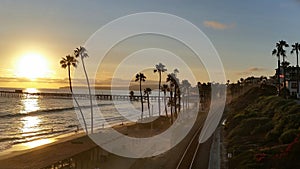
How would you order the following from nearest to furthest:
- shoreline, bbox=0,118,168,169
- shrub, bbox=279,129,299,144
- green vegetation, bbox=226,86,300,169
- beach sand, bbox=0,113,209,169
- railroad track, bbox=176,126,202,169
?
green vegetation, bbox=226,86,300,169
shrub, bbox=279,129,299,144
railroad track, bbox=176,126,202,169
beach sand, bbox=0,113,209,169
shoreline, bbox=0,118,168,169

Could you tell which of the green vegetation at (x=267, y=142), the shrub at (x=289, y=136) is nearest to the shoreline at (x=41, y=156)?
the green vegetation at (x=267, y=142)

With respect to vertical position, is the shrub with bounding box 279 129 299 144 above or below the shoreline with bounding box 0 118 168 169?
above

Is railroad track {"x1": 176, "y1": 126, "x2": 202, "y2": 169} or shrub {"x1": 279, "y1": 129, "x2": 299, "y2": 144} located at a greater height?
shrub {"x1": 279, "y1": 129, "x2": 299, "y2": 144}

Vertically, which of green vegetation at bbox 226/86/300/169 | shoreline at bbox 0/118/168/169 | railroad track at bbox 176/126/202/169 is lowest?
shoreline at bbox 0/118/168/169

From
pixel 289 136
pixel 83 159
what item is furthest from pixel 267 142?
pixel 83 159

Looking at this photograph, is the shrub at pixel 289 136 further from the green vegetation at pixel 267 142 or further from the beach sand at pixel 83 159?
the beach sand at pixel 83 159

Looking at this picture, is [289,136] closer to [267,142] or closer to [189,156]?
[267,142]

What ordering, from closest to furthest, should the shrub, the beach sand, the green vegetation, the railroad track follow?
the green vegetation → the shrub → the railroad track → the beach sand

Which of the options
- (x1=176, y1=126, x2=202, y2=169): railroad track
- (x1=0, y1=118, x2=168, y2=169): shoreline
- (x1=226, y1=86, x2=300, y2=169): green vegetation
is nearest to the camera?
(x1=226, y1=86, x2=300, y2=169): green vegetation

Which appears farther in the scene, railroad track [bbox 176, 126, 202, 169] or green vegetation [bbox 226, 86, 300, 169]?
railroad track [bbox 176, 126, 202, 169]

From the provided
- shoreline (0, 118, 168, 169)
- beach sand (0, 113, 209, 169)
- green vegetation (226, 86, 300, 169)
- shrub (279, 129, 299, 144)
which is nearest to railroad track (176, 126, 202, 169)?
beach sand (0, 113, 209, 169)

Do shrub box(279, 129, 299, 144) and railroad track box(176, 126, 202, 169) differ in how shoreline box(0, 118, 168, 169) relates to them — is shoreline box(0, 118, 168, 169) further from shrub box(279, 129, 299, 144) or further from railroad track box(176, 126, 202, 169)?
shrub box(279, 129, 299, 144)

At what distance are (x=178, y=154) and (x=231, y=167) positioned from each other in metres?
9.89

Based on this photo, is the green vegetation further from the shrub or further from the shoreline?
the shoreline
